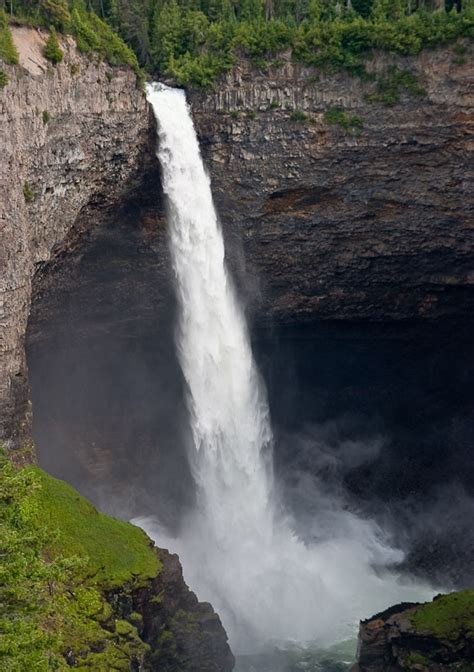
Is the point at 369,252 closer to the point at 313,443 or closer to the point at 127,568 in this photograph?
the point at 313,443

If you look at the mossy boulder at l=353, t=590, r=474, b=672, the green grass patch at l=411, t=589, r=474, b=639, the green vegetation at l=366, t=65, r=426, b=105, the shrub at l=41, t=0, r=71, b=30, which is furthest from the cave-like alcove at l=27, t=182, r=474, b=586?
the shrub at l=41, t=0, r=71, b=30

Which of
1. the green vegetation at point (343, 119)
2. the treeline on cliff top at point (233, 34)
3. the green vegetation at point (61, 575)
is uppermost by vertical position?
the treeline on cliff top at point (233, 34)

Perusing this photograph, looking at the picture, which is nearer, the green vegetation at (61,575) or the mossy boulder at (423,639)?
the green vegetation at (61,575)

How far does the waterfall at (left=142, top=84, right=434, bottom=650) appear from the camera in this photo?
3294 cm

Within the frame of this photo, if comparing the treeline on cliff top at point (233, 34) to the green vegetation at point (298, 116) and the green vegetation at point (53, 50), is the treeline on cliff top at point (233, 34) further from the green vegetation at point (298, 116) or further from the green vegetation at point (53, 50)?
the green vegetation at point (298, 116)

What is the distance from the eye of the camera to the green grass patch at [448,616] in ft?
86.1

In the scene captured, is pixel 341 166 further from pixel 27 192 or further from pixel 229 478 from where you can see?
pixel 229 478

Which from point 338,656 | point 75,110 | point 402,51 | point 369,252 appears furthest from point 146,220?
point 338,656

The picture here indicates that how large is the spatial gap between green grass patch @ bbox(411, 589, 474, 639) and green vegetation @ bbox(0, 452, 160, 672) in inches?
291

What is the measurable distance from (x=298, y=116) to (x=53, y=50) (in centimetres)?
877

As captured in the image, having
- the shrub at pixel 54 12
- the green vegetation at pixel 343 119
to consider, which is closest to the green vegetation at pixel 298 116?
the green vegetation at pixel 343 119

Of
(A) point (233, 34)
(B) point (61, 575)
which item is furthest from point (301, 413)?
(B) point (61, 575)

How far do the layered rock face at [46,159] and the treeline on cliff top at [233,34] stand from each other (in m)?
1.36

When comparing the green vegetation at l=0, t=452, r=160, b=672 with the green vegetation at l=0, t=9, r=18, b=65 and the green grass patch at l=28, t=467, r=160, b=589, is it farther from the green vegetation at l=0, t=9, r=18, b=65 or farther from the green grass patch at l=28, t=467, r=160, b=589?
the green vegetation at l=0, t=9, r=18, b=65
